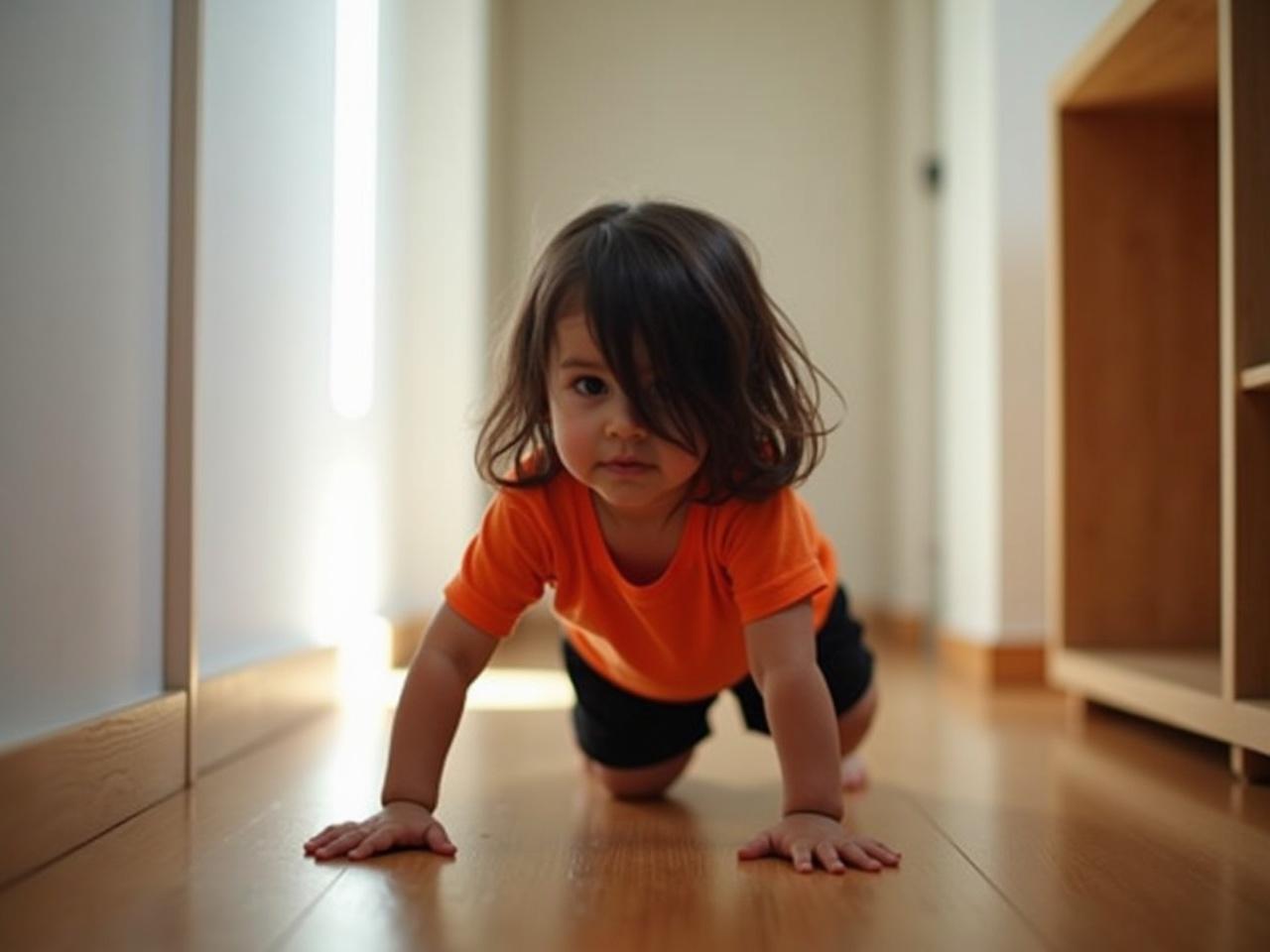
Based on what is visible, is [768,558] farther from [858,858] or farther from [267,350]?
[267,350]

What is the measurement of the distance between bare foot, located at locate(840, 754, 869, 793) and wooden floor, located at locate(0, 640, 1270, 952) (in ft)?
0.09

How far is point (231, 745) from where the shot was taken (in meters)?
1.37

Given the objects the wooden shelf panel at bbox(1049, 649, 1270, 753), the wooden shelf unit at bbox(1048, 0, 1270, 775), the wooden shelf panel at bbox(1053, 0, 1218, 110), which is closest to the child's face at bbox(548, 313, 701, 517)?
the wooden shelf panel at bbox(1049, 649, 1270, 753)

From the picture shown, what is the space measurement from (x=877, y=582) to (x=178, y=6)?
245 centimetres

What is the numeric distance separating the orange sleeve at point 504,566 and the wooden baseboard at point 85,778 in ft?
0.92

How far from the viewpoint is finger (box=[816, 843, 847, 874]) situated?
3.01 ft

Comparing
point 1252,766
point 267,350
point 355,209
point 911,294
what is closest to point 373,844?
point 267,350

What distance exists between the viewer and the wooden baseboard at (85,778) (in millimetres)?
873

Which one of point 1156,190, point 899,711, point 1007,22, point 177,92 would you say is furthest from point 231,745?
point 1007,22

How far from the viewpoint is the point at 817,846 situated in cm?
94

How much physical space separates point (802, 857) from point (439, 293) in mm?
2066

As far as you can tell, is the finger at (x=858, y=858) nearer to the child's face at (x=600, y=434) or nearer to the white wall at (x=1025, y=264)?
the child's face at (x=600, y=434)

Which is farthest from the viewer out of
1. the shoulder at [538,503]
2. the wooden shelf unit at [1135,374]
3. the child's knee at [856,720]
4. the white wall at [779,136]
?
the white wall at [779,136]

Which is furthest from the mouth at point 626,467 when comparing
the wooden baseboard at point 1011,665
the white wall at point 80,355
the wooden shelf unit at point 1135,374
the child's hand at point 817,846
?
the wooden baseboard at point 1011,665
